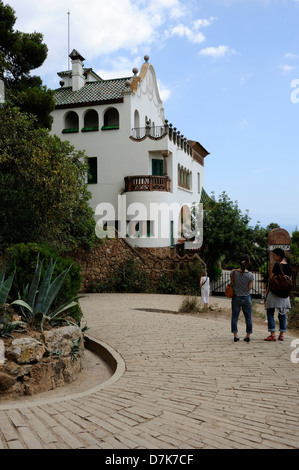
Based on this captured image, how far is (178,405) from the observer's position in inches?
189

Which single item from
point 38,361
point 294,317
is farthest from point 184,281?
point 38,361

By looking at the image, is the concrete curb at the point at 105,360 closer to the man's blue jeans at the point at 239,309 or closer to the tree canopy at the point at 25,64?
the man's blue jeans at the point at 239,309

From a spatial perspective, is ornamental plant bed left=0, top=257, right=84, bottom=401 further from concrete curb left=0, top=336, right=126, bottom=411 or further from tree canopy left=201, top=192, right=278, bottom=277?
tree canopy left=201, top=192, right=278, bottom=277

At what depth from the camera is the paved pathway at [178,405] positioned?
386 cm

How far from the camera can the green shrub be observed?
330 inches

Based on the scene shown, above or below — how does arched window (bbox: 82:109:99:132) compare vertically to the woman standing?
above

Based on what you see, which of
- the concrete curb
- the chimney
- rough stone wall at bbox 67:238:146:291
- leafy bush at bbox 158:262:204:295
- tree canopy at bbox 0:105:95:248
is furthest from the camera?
the chimney

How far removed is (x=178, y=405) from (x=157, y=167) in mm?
21466

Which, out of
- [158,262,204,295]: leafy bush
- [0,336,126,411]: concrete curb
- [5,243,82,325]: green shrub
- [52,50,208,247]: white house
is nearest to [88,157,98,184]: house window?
Result: [52,50,208,247]: white house

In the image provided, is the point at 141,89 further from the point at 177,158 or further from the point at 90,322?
the point at 90,322

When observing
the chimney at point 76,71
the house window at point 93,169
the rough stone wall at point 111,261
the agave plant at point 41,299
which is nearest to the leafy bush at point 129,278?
the rough stone wall at point 111,261

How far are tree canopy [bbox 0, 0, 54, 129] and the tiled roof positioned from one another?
5423mm

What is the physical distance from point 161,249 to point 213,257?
3334 mm
